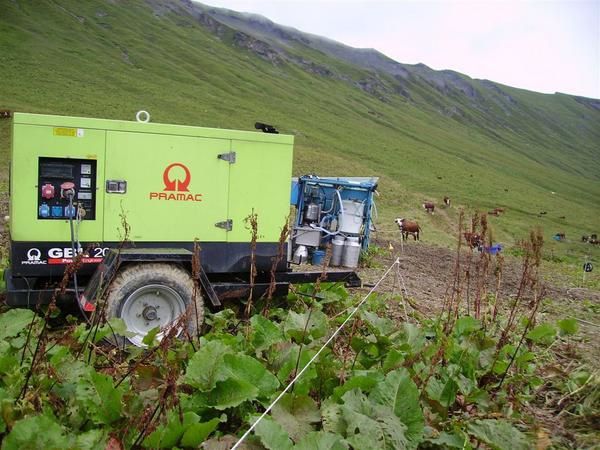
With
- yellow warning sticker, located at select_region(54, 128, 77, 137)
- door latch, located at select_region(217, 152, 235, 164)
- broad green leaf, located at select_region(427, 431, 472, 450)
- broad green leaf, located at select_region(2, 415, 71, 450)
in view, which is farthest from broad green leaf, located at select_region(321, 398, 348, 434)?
yellow warning sticker, located at select_region(54, 128, 77, 137)

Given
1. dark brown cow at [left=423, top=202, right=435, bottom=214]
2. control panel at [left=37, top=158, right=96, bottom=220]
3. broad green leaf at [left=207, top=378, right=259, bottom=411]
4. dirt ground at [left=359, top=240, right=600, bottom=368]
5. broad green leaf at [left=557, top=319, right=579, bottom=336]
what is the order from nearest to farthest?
broad green leaf at [left=207, top=378, right=259, bottom=411] < broad green leaf at [left=557, top=319, right=579, bottom=336] < control panel at [left=37, top=158, right=96, bottom=220] < dirt ground at [left=359, top=240, right=600, bottom=368] < dark brown cow at [left=423, top=202, right=435, bottom=214]

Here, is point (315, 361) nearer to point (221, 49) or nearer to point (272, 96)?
point (272, 96)

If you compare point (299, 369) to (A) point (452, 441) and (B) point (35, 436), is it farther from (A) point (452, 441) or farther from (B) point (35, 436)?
(B) point (35, 436)

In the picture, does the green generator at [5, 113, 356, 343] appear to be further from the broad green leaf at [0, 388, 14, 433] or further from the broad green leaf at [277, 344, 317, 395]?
the broad green leaf at [0, 388, 14, 433]

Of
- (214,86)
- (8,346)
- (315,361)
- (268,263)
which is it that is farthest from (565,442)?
(214,86)

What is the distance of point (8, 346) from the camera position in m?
3.87

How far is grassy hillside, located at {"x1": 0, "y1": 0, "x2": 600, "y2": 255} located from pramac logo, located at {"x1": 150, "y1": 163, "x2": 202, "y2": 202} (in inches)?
848

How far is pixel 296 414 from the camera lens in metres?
3.32

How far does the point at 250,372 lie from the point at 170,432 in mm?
786

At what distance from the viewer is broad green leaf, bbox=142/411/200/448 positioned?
9.05 feet

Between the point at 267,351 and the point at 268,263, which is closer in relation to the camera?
the point at 267,351

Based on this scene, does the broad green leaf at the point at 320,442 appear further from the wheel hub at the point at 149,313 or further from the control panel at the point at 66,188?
the control panel at the point at 66,188

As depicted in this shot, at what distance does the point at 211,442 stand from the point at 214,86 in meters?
89.0

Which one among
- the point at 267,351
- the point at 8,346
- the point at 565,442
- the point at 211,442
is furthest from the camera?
the point at 267,351
